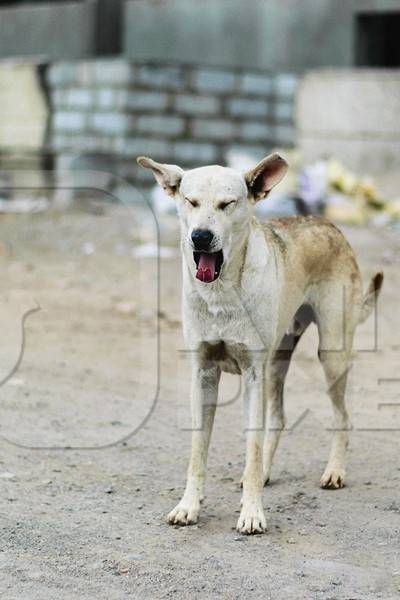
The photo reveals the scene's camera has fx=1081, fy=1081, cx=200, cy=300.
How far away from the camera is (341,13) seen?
474 inches

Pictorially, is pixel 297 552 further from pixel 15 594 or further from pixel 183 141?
pixel 183 141

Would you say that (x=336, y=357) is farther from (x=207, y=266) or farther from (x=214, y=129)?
(x=214, y=129)

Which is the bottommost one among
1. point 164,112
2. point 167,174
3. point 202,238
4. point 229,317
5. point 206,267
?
point 229,317

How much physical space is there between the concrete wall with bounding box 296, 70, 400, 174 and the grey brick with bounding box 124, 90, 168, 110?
173 centimetres

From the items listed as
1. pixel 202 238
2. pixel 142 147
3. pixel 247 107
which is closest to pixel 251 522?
pixel 202 238

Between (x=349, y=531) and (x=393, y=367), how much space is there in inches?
105

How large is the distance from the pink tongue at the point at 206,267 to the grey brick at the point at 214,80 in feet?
27.1

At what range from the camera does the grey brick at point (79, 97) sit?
1195 cm

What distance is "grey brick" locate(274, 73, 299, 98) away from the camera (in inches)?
487

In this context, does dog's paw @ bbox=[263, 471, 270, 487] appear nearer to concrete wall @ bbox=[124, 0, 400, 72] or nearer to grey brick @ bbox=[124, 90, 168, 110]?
grey brick @ bbox=[124, 90, 168, 110]

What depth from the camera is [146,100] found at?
38.3 feet

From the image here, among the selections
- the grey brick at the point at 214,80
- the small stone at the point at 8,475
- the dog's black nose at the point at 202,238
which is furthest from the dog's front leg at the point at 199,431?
the grey brick at the point at 214,80

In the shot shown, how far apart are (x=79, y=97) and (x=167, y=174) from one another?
27.1 feet

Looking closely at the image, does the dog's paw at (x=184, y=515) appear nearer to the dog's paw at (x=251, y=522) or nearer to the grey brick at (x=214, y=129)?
the dog's paw at (x=251, y=522)
